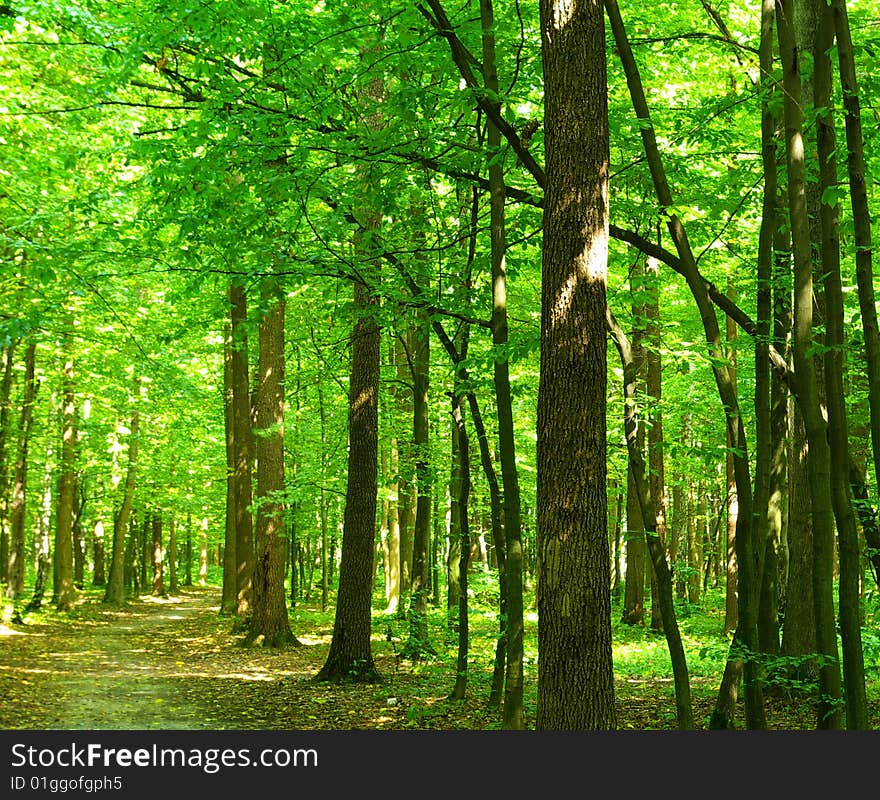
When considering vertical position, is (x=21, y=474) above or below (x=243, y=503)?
above

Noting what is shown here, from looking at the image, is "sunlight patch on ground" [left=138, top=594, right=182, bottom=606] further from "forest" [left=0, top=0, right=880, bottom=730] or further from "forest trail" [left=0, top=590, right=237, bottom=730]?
"forest" [left=0, top=0, right=880, bottom=730]

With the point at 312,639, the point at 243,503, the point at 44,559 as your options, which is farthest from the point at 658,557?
the point at 44,559

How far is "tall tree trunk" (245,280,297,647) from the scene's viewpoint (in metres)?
16.5

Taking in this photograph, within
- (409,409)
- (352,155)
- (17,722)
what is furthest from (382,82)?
(17,722)

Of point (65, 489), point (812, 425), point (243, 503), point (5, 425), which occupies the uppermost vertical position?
point (5, 425)

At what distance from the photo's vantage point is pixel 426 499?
49.8ft

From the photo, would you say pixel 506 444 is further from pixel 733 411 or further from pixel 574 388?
pixel 574 388

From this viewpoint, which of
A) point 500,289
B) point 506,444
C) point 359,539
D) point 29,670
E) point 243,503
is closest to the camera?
point 506,444

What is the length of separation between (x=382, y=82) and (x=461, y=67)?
18.5 ft

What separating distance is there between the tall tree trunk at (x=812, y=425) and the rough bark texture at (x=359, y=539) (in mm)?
6907

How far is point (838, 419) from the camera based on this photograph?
18.6 ft

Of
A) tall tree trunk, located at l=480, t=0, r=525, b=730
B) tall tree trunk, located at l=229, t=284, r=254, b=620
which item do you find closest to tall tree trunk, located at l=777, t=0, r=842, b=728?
tall tree trunk, located at l=480, t=0, r=525, b=730

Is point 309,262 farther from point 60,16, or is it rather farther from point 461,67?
point 60,16

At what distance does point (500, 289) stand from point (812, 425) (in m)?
3.30
